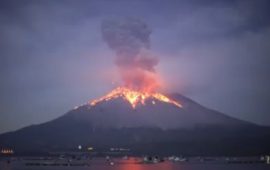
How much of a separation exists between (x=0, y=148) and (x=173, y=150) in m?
46.1

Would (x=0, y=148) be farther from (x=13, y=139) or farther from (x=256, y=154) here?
(x=256, y=154)

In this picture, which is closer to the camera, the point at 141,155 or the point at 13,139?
the point at 141,155

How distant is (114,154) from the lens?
148 meters

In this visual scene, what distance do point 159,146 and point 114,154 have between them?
11365 millimetres

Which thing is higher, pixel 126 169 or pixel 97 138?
pixel 97 138

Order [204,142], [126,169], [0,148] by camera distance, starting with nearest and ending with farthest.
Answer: [126,169]
[204,142]
[0,148]

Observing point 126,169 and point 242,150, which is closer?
point 126,169

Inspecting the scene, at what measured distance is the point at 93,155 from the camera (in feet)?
479

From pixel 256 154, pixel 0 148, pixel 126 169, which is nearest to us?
pixel 126 169

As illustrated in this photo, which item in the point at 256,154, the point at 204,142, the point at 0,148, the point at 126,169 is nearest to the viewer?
the point at 126,169

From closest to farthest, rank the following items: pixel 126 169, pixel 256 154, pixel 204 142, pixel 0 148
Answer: pixel 126 169
pixel 256 154
pixel 204 142
pixel 0 148

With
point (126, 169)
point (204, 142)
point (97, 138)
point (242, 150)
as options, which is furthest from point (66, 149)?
point (126, 169)

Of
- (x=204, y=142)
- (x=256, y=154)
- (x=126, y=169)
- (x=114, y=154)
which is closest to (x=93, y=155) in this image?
(x=114, y=154)

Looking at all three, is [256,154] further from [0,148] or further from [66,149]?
[0,148]
